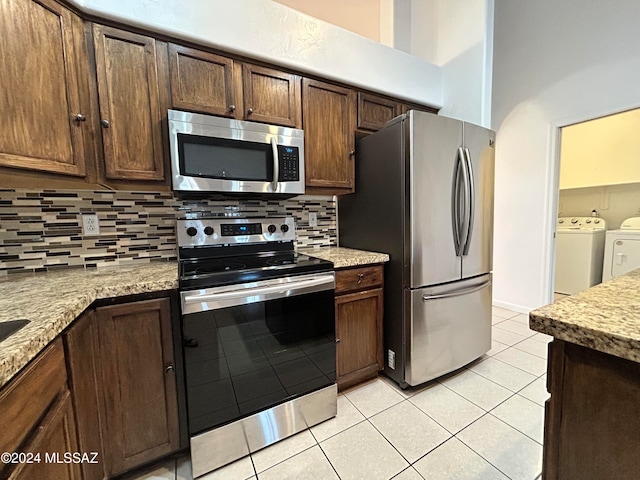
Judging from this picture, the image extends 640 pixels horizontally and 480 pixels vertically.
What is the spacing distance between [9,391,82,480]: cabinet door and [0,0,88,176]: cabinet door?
0.88 meters

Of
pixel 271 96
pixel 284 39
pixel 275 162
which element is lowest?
pixel 275 162

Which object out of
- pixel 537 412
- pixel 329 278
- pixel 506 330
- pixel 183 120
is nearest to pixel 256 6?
pixel 183 120

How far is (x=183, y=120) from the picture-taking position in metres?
1.41

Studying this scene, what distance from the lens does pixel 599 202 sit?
12.4 feet

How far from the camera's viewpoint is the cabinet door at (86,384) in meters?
0.94

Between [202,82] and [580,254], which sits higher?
[202,82]

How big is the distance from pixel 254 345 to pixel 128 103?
1344mm

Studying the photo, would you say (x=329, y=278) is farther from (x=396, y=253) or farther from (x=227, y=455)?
(x=227, y=455)

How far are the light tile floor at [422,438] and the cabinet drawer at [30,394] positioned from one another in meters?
0.82

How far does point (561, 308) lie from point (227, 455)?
1.49 meters

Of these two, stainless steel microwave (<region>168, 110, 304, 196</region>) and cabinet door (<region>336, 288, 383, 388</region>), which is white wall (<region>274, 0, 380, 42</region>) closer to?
stainless steel microwave (<region>168, 110, 304, 196</region>)

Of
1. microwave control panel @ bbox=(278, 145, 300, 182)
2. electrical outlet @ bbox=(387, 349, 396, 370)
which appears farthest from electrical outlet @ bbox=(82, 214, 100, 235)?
electrical outlet @ bbox=(387, 349, 396, 370)

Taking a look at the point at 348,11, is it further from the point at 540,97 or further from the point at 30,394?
the point at 30,394

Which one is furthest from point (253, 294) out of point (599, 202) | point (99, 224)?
point (599, 202)
